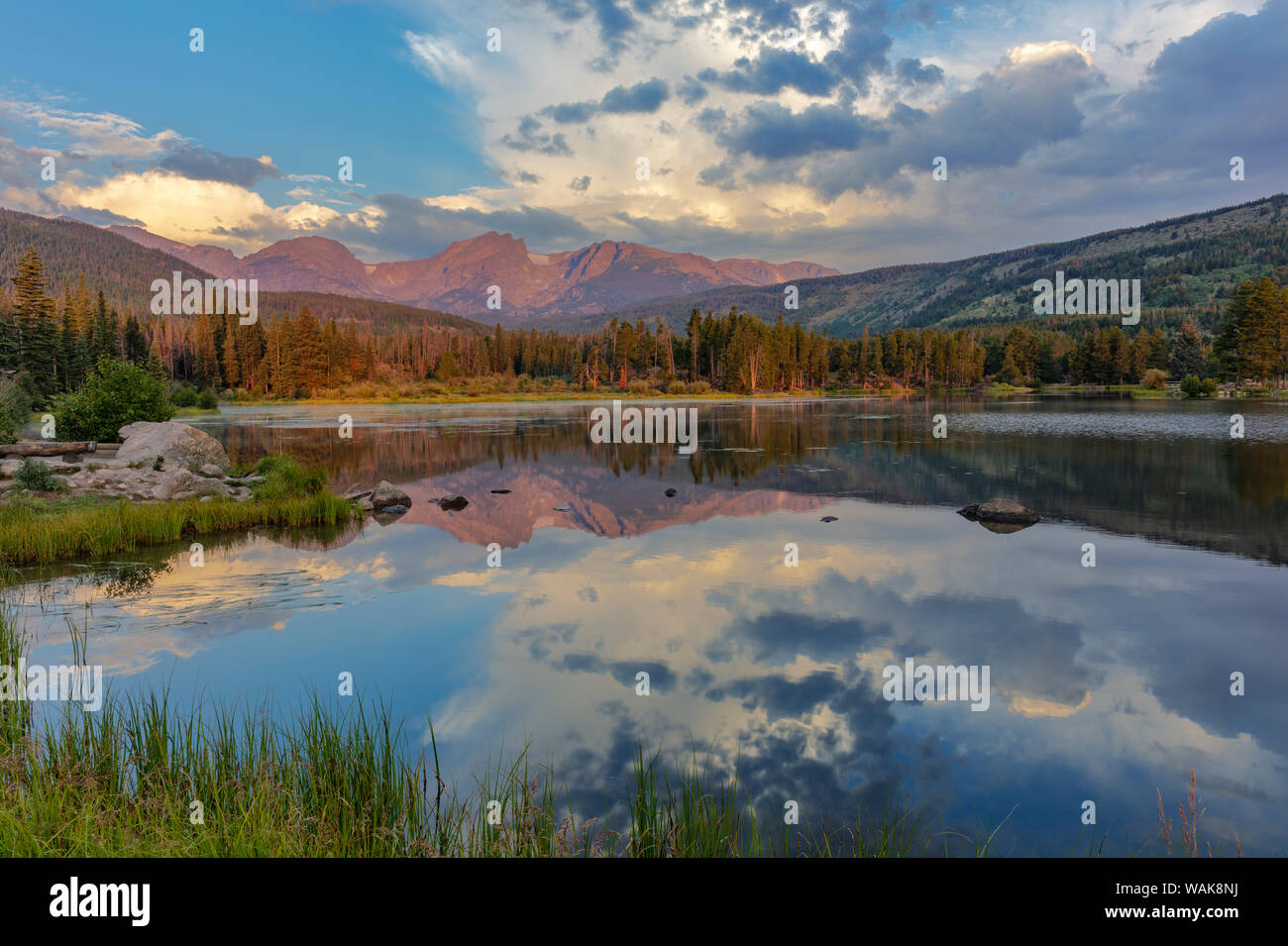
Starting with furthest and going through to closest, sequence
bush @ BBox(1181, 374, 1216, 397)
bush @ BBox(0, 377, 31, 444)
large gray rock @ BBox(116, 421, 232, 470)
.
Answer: bush @ BBox(1181, 374, 1216, 397)
bush @ BBox(0, 377, 31, 444)
large gray rock @ BBox(116, 421, 232, 470)

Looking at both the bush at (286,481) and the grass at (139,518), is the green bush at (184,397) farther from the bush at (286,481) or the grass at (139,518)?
the grass at (139,518)

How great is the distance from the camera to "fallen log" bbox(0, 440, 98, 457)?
2388cm

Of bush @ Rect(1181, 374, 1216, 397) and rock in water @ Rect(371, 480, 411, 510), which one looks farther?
bush @ Rect(1181, 374, 1216, 397)

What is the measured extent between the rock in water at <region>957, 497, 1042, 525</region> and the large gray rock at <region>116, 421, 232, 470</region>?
24.6 metres

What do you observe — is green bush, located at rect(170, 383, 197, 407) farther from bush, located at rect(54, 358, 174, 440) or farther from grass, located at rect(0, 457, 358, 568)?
grass, located at rect(0, 457, 358, 568)

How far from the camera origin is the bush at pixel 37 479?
19.5 meters

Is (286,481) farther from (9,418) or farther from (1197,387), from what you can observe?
(1197,387)

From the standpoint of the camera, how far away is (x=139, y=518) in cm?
1695

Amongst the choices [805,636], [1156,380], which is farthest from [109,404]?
[1156,380]

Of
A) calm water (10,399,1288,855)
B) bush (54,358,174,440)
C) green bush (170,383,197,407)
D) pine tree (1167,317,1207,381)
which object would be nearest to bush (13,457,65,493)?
calm water (10,399,1288,855)

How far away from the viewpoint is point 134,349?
318ft

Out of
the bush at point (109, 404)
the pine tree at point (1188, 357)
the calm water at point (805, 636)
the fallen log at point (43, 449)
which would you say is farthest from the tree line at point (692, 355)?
the calm water at point (805, 636)

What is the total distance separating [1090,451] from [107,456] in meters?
39.9

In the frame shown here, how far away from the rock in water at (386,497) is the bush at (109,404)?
15.3 m
